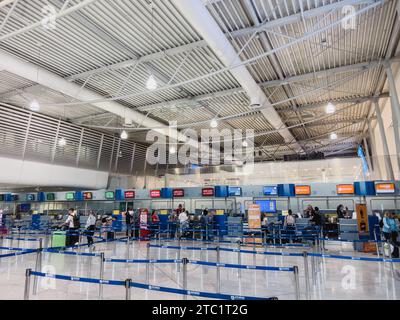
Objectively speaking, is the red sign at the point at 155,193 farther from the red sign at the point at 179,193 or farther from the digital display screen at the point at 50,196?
the digital display screen at the point at 50,196

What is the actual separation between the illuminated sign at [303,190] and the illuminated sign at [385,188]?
9.96 ft

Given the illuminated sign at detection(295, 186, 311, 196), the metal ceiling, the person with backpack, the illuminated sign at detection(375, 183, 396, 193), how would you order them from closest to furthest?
the metal ceiling < the person with backpack < the illuminated sign at detection(375, 183, 396, 193) < the illuminated sign at detection(295, 186, 311, 196)

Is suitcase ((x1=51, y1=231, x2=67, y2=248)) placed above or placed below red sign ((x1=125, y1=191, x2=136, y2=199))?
below

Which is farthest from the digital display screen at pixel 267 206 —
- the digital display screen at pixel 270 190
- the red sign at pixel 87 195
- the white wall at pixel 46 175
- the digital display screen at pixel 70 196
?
the digital display screen at pixel 70 196

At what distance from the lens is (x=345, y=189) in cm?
1407

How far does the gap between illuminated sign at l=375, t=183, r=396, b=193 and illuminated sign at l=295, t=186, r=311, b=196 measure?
9.96ft

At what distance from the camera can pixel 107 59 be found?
1038cm

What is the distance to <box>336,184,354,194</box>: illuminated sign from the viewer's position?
1396 centimetres

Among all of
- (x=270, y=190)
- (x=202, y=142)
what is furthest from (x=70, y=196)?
(x=270, y=190)

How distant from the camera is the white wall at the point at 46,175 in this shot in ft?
53.5

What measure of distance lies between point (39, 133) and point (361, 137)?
942 inches

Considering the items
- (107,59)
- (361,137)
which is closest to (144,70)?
(107,59)

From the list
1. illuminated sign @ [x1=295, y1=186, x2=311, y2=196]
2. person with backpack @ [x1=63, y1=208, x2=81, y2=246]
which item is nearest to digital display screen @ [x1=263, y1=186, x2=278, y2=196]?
illuminated sign @ [x1=295, y1=186, x2=311, y2=196]

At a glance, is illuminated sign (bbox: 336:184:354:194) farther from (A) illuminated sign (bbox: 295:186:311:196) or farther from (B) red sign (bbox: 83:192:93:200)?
(B) red sign (bbox: 83:192:93:200)
